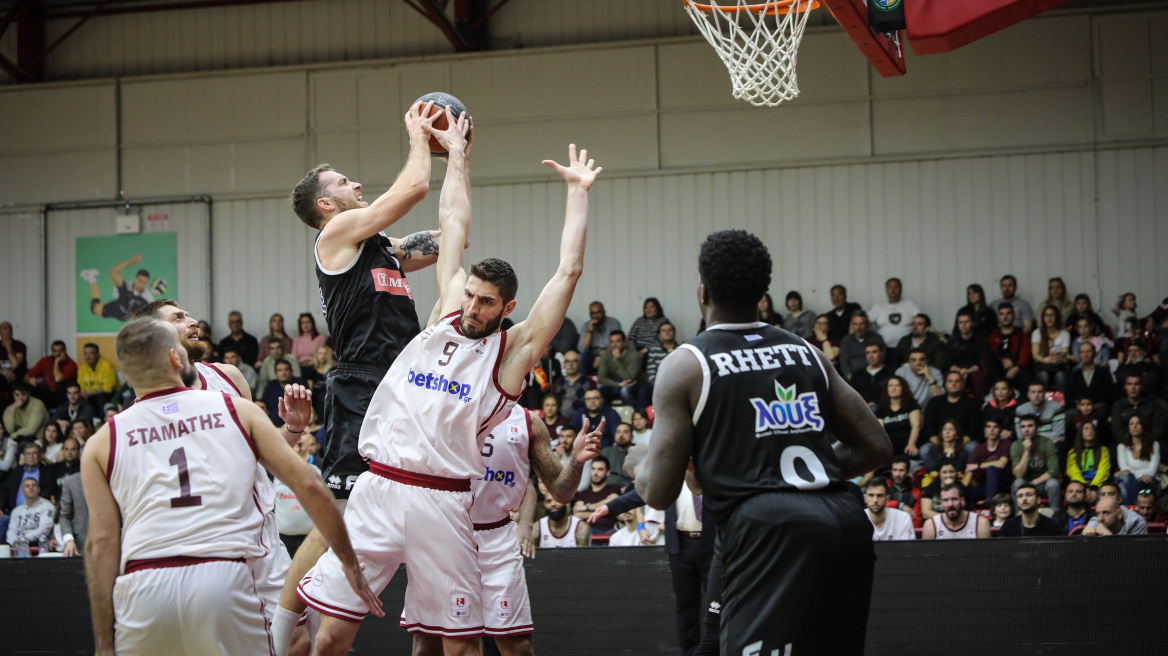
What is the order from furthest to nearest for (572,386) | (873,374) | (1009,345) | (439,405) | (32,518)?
1. (572,386)
2. (1009,345)
3. (873,374)
4. (32,518)
5. (439,405)

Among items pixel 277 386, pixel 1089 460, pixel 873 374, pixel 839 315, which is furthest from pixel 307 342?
pixel 1089 460

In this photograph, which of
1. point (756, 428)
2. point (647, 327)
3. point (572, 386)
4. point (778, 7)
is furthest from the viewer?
point (647, 327)

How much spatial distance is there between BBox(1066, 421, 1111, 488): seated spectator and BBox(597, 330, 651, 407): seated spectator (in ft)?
17.7

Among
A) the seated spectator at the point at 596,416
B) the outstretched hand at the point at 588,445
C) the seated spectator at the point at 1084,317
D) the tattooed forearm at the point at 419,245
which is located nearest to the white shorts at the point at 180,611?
the outstretched hand at the point at 588,445

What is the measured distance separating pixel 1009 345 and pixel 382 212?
11.7 m

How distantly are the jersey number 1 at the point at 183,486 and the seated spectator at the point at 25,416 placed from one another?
14.2m

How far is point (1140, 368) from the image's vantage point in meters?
13.6

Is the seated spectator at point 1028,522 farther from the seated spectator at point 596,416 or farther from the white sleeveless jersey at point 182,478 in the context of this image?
the white sleeveless jersey at point 182,478

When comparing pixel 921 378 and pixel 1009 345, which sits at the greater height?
pixel 1009 345

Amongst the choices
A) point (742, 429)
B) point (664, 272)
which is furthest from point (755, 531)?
point (664, 272)

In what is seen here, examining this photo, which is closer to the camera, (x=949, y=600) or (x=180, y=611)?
(x=180, y=611)

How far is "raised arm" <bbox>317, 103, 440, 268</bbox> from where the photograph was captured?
18.5ft

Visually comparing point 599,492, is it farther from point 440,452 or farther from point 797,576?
point 797,576

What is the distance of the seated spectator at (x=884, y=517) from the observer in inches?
425
